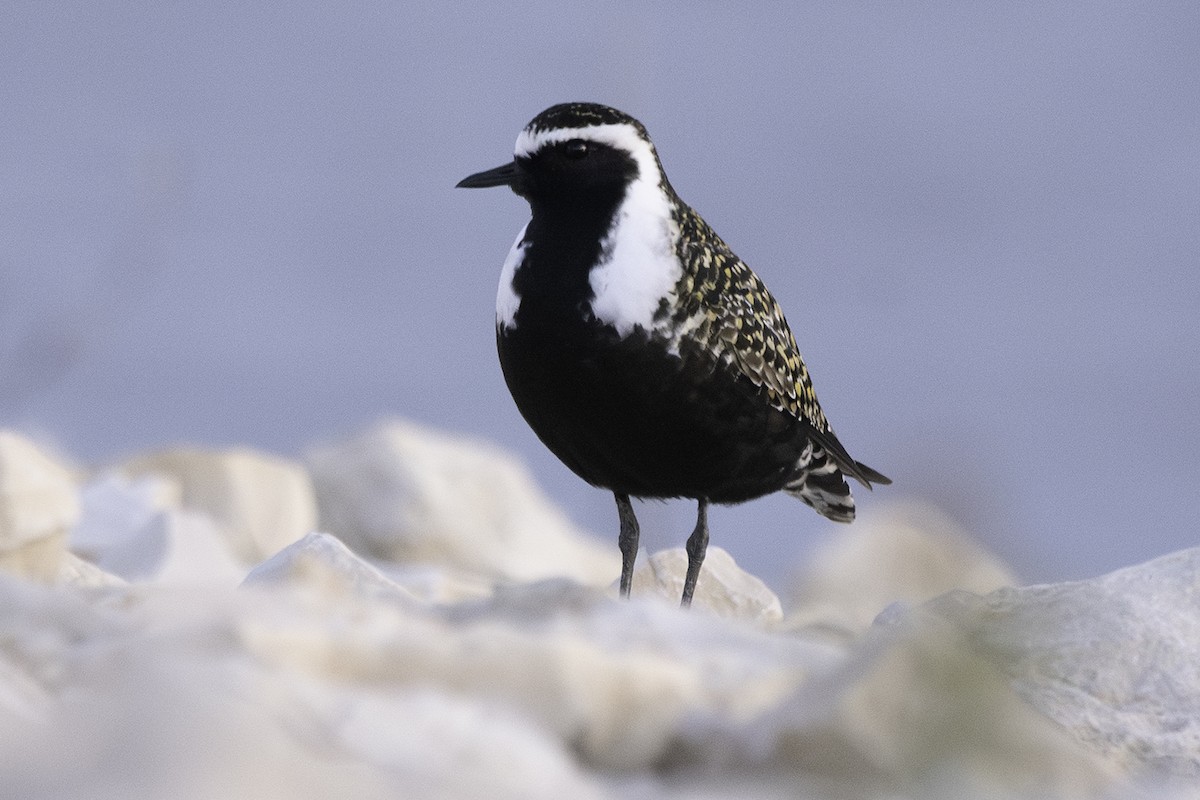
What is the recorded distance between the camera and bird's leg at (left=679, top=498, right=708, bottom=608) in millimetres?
6898

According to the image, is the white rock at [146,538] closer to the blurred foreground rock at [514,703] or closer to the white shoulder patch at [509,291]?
the white shoulder patch at [509,291]

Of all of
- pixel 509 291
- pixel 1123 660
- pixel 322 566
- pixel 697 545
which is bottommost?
pixel 322 566

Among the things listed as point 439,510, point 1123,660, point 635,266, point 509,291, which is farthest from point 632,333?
point 439,510

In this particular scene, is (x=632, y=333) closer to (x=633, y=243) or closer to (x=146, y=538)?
(x=633, y=243)

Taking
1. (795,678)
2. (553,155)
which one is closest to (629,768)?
(795,678)

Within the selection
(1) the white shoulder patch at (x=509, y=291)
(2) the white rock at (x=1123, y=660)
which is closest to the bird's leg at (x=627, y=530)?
(1) the white shoulder patch at (x=509, y=291)

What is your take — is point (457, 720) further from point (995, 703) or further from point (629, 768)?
point (995, 703)

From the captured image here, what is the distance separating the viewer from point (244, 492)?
10.6 m

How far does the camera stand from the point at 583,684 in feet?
9.79

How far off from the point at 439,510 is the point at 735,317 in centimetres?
510

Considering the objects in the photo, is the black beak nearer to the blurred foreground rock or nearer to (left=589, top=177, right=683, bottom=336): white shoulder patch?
(left=589, top=177, right=683, bottom=336): white shoulder patch

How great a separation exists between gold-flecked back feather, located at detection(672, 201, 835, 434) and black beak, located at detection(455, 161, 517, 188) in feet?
2.44

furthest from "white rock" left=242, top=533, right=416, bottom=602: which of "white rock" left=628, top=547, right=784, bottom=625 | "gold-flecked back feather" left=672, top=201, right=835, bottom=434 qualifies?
"gold-flecked back feather" left=672, top=201, right=835, bottom=434

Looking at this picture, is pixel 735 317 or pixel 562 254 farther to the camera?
pixel 735 317
